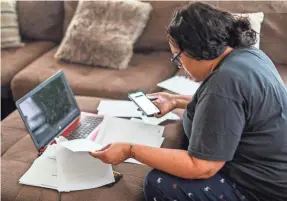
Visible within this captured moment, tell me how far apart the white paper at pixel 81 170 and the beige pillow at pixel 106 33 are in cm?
104

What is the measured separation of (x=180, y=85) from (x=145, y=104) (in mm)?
519

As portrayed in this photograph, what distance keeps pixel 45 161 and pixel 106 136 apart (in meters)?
0.27

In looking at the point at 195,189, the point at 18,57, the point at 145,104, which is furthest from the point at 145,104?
the point at 18,57

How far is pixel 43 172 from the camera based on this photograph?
1508 mm

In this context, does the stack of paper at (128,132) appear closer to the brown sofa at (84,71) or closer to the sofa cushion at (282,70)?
the brown sofa at (84,71)

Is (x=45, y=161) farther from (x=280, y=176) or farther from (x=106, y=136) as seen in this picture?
(x=280, y=176)

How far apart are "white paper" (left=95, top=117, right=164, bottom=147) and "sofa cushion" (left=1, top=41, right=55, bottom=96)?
3.34 feet

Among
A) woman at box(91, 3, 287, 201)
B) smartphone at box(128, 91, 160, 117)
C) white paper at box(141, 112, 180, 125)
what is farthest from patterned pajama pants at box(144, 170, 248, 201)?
white paper at box(141, 112, 180, 125)

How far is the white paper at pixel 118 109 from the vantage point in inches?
72.6

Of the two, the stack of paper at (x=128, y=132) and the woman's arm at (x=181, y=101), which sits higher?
the woman's arm at (x=181, y=101)

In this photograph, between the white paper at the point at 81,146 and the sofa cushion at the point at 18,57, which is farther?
the sofa cushion at the point at 18,57

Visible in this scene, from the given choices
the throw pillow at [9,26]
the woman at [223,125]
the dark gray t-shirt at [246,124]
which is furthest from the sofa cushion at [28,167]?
the throw pillow at [9,26]

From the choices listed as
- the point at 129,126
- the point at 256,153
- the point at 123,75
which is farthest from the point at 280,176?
the point at 123,75

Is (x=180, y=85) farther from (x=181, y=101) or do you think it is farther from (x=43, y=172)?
(x=43, y=172)
